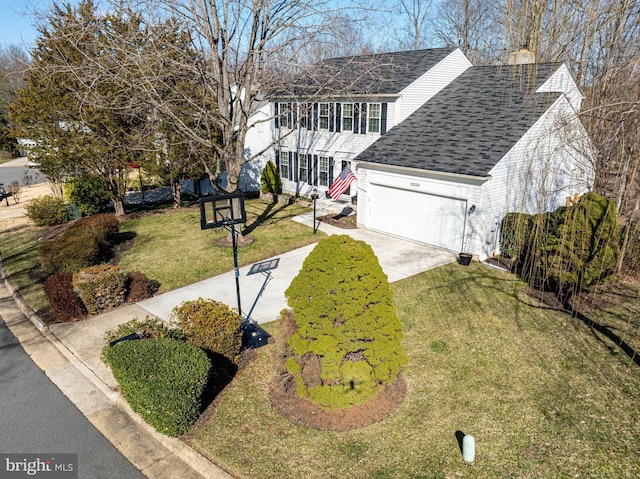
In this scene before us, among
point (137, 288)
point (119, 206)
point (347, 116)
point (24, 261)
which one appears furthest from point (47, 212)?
point (347, 116)

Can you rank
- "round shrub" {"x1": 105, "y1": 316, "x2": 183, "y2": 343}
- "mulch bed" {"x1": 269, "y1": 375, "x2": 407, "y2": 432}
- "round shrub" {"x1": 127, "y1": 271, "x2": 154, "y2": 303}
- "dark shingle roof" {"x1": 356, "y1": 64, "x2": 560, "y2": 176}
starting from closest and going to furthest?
"mulch bed" {"x1": 269, "y1": 375, "x2": 407, "y2": 432} < "round shrub" {"x1": 105, "y1": 316, "x2": 183, "y2": 343} < "round shrub" {"x1": 127, "y1": 271, "x2": 154, "y2": 303} < "dark shingle roof" {"x1": 356, "y1": 64, "x2": 560, "y2": 176}

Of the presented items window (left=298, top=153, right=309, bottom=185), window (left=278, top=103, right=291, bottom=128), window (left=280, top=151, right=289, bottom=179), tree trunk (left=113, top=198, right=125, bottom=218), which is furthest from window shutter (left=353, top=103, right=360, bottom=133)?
tree trunk (left=113, top=198, right=125, bottom=218)

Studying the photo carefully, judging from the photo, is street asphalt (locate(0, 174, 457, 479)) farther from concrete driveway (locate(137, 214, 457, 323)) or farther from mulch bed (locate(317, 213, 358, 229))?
mulch bed (locate(317, 213, 358, 229))

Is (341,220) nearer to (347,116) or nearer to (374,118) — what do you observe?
(374,118)

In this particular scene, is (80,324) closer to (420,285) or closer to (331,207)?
(420,285)

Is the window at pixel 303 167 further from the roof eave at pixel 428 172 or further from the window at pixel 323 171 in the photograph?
the roof eave at pixel 428 172

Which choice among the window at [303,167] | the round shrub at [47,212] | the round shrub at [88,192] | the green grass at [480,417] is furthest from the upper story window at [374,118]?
the round shrub at [47,212]
